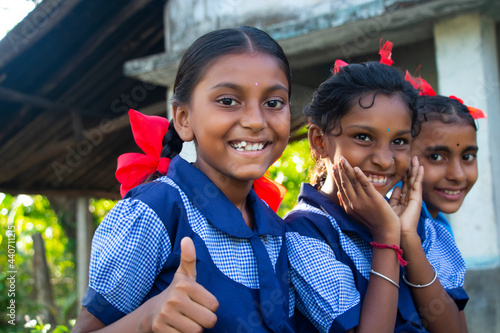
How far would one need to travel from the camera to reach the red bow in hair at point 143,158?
69.5 inches

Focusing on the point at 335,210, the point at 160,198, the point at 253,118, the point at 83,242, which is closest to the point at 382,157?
the point at 335,210

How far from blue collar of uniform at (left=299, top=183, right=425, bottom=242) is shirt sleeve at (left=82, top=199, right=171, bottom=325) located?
0.67 m

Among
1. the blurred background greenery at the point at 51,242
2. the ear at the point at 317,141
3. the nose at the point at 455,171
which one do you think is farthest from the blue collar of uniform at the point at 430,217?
the blurred background greenery at the point at 51,242

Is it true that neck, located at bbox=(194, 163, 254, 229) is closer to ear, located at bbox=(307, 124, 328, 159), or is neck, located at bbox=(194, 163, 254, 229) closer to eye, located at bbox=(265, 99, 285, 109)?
eye, located at bbox=(265, 99, 285, 109)

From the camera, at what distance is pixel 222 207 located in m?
1.56

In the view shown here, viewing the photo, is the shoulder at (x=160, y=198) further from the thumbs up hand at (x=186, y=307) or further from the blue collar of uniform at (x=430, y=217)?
the blue collar of uniform at (x=430, y=217)

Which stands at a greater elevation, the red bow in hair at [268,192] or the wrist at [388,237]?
the red bow in hair at [268,192]

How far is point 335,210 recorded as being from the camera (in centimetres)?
188

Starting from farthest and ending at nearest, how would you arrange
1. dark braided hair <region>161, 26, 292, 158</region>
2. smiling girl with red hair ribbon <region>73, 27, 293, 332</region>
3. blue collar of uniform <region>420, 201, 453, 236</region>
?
blue collar of uniform <region>420, 201, 453, 236</region>
dark braided hair <region>161, 26, 292, 158</region>
smiling girl with red hair ribbon <region>73, 27, 293, 332</region>

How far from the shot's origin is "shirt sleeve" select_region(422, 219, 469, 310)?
76.9 inches

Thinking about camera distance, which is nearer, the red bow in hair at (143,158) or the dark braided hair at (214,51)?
the dark braided hair at (214,51)

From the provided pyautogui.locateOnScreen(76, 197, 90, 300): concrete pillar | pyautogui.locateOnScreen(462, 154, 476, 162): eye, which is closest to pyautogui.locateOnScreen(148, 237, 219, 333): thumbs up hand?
pyautogui.locateOnScreen(462, 154, 476, 162): eye

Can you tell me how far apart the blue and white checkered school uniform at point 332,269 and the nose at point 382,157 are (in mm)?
224

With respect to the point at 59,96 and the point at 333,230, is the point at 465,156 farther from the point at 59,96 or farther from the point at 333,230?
the point at 59,96
